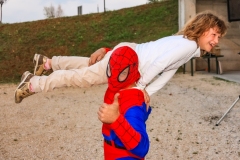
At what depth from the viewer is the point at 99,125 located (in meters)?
5.94

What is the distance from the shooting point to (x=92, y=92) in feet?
28.1

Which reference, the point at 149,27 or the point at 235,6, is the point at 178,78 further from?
the point at 149,27

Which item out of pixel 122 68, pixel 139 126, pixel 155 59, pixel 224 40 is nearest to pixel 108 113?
pixel 139 126

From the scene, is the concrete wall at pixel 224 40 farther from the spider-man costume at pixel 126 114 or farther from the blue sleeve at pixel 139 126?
the blue sleeve at pixel 139 126

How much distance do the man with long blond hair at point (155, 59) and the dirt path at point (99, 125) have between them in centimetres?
228

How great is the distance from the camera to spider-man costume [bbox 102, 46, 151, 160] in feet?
4.27

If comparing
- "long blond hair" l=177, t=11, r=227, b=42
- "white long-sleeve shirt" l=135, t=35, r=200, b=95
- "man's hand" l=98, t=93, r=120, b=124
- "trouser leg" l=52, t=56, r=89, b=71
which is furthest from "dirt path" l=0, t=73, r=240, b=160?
"man's hand" l=98, t=93, r=120, b=124

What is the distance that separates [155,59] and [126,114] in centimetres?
83

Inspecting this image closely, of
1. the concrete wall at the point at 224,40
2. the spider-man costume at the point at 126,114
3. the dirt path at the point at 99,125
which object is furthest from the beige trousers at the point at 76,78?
the concrete wall at the point at 224,40

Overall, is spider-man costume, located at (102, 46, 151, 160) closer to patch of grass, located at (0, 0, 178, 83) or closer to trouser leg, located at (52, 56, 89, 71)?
trouser leg, located at (52, 56, 89, 71)

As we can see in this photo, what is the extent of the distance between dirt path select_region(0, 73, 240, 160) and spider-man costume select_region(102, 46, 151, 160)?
10.0 ft

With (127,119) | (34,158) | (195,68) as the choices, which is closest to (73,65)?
(127,119)

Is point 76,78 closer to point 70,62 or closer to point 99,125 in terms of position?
point 70,62

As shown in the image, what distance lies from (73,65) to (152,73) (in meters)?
0.85
